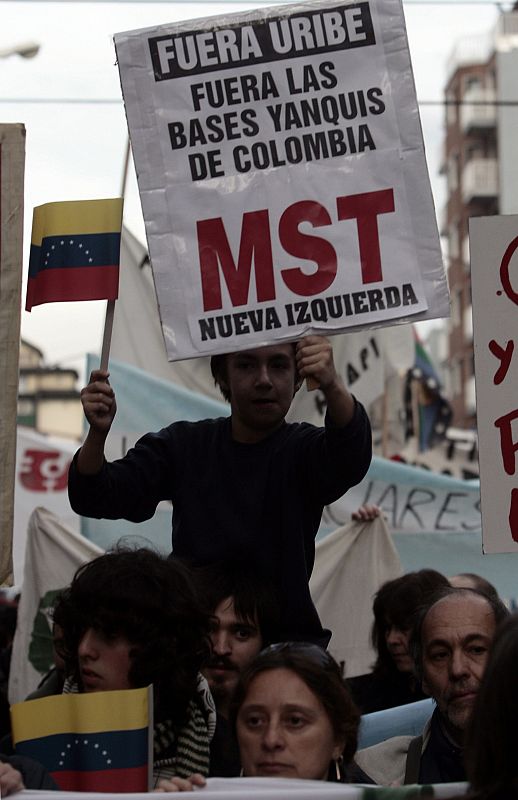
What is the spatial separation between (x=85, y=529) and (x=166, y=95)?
166 inches

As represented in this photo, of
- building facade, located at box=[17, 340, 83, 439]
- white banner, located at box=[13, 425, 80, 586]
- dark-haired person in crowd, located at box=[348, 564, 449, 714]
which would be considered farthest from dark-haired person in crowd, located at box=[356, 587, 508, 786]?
building facade, located at box=[17, 340, 83, 439]

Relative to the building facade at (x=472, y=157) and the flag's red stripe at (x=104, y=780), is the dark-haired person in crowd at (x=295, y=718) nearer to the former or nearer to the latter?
the flag's red stripe at (x=104, y=780)

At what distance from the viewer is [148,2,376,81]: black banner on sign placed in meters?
4.07

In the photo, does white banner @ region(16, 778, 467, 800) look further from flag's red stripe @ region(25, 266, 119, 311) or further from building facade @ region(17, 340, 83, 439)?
building facade @ region(17, 340, 83, 439)

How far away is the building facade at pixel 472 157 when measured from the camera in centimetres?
5134

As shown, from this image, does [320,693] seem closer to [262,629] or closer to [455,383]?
[262,629]

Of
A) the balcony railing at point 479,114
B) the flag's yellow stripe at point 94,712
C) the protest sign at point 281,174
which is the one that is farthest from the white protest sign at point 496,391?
the balcony railing at point 479,114

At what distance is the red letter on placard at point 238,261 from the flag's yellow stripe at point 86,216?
0.26 metres

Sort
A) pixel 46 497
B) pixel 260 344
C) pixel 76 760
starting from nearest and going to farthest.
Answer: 1. pixel 76 760
2. pixel 260 344
3. pixel 46 497

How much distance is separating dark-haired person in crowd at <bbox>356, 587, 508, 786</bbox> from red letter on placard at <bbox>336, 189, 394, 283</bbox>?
0.85 m

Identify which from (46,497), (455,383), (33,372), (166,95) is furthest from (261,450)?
(455,383)

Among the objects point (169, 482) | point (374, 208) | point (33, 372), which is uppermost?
point (33, 372)

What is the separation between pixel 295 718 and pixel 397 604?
215cm

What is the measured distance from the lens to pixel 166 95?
13.5 feet
